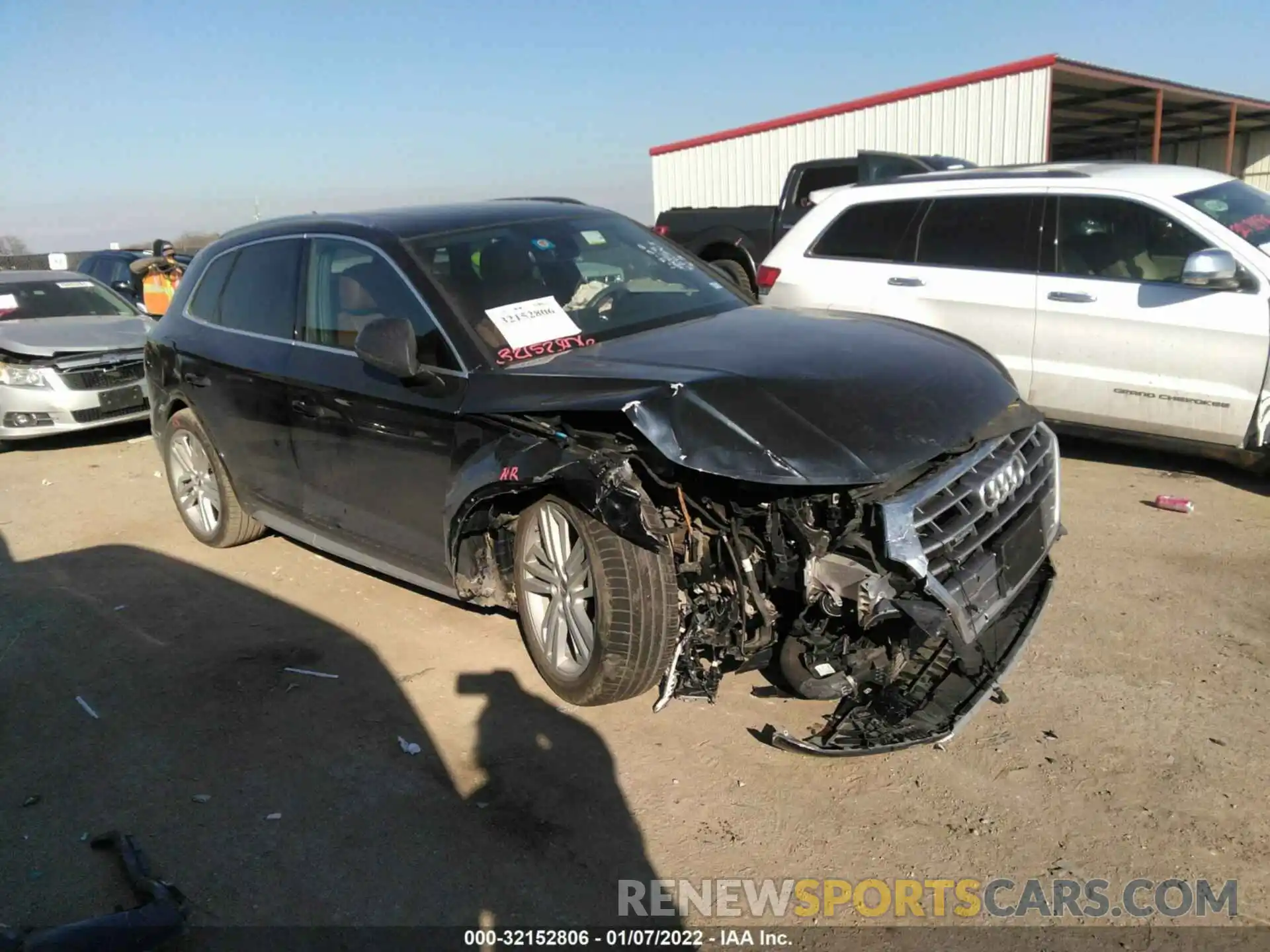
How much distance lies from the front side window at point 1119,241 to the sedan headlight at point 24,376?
8362 mm

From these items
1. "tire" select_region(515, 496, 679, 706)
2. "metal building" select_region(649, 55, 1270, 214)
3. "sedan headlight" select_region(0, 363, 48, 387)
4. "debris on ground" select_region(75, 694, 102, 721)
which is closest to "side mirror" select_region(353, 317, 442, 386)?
"tire" select_region(515, 496, 679, 706)

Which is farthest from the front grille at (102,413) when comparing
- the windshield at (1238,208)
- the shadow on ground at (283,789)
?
the windshield at (1238,208)

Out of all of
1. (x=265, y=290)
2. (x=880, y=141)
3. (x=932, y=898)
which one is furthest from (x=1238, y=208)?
(x=880, y=141)

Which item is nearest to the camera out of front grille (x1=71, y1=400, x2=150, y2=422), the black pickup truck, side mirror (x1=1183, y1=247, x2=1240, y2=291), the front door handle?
the front door handle

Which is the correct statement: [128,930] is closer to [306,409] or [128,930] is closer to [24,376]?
[306,409]

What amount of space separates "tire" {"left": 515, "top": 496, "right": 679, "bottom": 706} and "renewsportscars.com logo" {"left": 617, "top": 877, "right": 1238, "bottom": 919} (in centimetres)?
78

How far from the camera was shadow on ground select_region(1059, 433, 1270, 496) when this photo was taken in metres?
5.73

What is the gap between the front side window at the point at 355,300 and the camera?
379cm

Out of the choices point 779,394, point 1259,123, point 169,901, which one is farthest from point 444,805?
point 1259,123

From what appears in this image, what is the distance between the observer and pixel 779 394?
3.06m

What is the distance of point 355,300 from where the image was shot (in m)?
4.20

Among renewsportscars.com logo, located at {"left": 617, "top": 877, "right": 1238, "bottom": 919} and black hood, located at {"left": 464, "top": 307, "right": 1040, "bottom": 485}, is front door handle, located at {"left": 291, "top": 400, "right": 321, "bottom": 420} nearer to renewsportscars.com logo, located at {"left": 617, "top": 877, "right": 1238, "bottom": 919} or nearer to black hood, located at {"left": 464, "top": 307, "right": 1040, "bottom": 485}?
black hood, located at {"left": 464, "top": 307, "right": 1040, "bottom": 485}

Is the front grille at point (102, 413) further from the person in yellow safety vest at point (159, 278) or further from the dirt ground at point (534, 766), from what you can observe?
the dirt ground at point (534, 766)

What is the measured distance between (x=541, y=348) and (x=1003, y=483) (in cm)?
176
